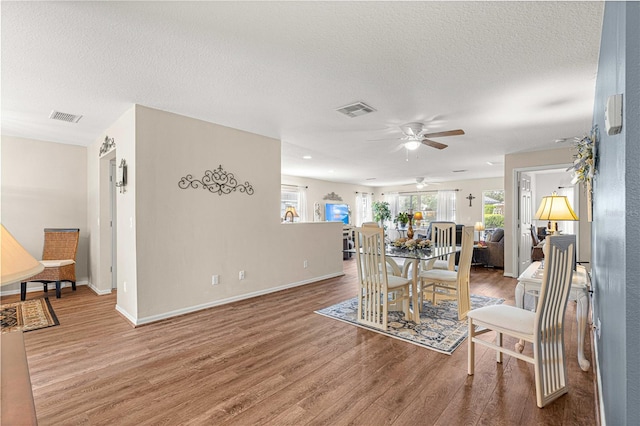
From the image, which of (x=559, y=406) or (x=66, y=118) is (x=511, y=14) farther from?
(x=66, y=118)

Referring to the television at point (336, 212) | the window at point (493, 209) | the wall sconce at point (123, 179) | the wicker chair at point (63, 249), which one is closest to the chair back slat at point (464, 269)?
the wall sconce at point (123, 179)

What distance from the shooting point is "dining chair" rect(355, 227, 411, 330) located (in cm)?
323

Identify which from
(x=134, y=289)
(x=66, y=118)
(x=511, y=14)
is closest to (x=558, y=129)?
(x=511, y=14)

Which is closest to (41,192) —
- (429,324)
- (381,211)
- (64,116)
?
(64,116)

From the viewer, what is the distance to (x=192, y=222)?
12.7 feet

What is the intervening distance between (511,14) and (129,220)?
4032mm

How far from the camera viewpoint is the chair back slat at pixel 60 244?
479 centimetres

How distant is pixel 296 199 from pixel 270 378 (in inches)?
286

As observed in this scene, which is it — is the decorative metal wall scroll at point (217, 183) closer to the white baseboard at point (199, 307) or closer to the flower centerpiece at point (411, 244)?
the white baseboard at point (199, 307)

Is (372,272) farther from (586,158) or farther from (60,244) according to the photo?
(60,244)

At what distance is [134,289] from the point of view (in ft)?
11.3

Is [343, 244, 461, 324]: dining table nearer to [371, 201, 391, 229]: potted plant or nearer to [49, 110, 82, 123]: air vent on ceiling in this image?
[49, 110, 82, 123]: air vent on ceiling

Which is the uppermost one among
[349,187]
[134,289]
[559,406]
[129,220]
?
[349,187]

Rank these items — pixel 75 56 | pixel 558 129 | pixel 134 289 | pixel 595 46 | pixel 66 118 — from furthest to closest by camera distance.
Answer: pixel 558 129 < pixel 66 118 < pixel 134 289 < pixel 75 56 < pixel 595 46
